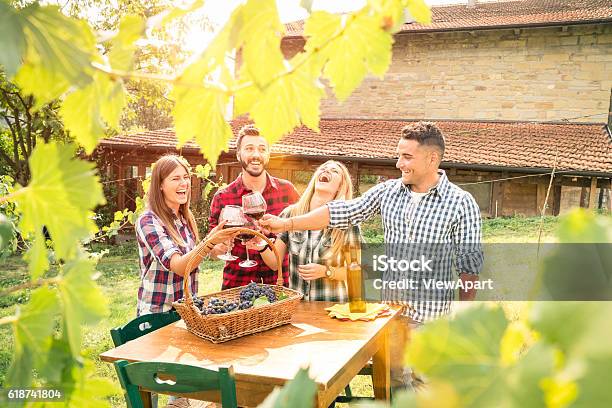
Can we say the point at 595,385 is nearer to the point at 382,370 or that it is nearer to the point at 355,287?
the point at 355,287

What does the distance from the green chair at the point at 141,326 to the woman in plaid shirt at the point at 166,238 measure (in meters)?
0.24

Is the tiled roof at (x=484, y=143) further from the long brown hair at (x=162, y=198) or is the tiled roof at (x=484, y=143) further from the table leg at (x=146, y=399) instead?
the table leg at (x=146, y=399)

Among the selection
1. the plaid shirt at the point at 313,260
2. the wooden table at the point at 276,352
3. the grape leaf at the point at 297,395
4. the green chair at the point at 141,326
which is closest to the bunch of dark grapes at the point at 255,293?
the wooden table at the point at 276,352

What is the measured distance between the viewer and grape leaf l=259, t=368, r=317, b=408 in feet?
0.68

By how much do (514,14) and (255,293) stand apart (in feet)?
48.8

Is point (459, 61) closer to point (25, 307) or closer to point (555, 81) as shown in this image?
point (555, 81)

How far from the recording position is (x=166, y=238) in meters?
3.19

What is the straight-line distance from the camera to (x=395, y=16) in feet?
1.26

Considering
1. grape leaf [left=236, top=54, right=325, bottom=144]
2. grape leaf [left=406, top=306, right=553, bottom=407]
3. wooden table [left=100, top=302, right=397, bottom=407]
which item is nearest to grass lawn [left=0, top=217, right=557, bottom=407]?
wooden table [left=100, top=302, right=397, bottom=407]

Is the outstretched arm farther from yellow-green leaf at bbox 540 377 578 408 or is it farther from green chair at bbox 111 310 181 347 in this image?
yellow-green leaf at bbox 540 377 578 408

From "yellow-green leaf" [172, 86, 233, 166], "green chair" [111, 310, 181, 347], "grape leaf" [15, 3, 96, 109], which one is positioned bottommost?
"green chair" [111, 310, 181, 347]

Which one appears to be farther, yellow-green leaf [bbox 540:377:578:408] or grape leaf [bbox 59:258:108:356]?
grape leaf [bbox 59:258:108:356]

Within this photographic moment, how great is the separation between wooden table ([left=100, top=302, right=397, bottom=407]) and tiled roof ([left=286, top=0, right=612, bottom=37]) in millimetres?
10693

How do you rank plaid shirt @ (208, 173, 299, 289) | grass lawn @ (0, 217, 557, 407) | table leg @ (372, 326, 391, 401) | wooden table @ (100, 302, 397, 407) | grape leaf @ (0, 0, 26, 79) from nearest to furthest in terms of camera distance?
grape leaf @ (0, 0, 26, 79) → wooden table @ (100, 302, 397, 407) → table leg @ (372, 326, 391, 401) → plaid shirt @ (208, 173, 299, 289) → grass lawn @ (0, 217, 557, 407)
